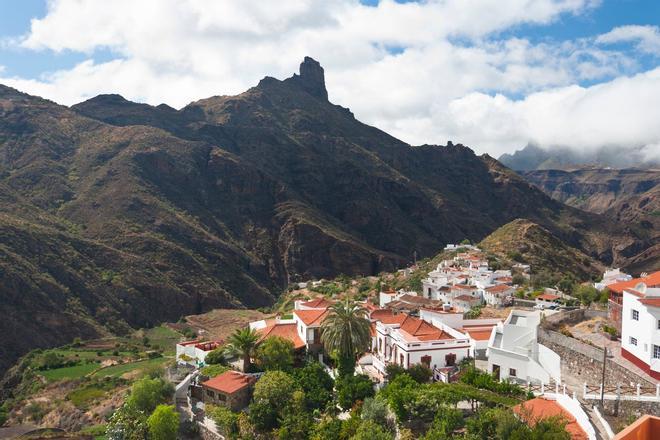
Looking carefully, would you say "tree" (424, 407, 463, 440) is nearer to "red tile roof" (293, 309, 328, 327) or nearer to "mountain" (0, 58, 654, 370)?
"red tile roof" (293, 309, 328, 327)

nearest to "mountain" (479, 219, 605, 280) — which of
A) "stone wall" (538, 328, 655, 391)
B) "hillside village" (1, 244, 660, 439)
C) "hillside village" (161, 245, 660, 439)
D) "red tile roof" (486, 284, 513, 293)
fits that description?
"red tile roof" (486, 284, 513, 293)

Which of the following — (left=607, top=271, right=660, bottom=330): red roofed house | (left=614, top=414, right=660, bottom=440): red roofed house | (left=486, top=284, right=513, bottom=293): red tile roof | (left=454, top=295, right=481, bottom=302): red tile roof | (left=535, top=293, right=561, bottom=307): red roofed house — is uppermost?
(left=614, top=414, right=660, bottom=440): red roofed house

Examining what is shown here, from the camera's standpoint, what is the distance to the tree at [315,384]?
30719mm

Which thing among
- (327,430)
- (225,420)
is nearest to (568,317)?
Result: (327,430)

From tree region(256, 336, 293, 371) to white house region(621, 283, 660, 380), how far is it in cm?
1836

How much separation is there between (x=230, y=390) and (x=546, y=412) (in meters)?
17.5

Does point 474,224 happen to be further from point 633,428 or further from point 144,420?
point 633,428

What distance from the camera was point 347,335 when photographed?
32562 mm

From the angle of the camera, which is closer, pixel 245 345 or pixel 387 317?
pixel 245 345

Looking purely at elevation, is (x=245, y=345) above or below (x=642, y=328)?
below

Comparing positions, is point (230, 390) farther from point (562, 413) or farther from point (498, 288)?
point (498, 288)

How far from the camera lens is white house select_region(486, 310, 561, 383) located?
27.6m

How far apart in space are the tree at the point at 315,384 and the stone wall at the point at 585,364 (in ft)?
38.3

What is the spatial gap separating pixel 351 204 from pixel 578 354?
12730 centimetres
